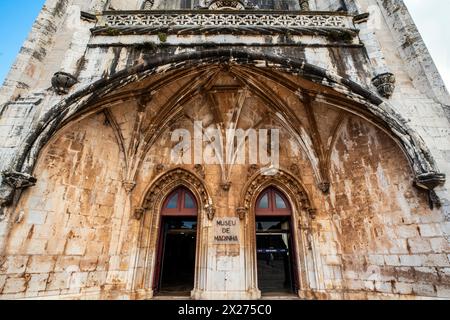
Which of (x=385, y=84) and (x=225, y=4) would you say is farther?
(x=225, y=4)

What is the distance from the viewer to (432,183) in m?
3.40

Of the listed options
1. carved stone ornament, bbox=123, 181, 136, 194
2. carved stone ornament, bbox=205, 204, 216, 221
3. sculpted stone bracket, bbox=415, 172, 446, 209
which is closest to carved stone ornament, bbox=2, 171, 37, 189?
carved stone ornament, bbox=123, 181, 136, 194

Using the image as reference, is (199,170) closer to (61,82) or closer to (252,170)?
(252,170)

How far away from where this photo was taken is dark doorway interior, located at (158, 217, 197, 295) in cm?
524

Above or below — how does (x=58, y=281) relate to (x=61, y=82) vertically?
below

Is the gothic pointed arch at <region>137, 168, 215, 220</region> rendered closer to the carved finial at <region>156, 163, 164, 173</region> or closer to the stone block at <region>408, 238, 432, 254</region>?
the carved finial at <region>156, 163, 164, 173</region>

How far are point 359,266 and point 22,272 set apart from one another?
614 cm

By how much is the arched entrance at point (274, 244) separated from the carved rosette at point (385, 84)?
3.08 m

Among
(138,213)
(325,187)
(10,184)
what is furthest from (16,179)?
(325,187)

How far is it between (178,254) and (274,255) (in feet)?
7.86

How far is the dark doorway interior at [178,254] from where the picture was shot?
17.2 feet

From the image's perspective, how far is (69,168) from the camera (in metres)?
4.30

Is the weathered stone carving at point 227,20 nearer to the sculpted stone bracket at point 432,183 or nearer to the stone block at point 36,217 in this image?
the sculpted stone bracket at point 432,183

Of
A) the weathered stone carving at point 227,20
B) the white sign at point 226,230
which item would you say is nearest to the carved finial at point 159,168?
the white sign at point 226,230
